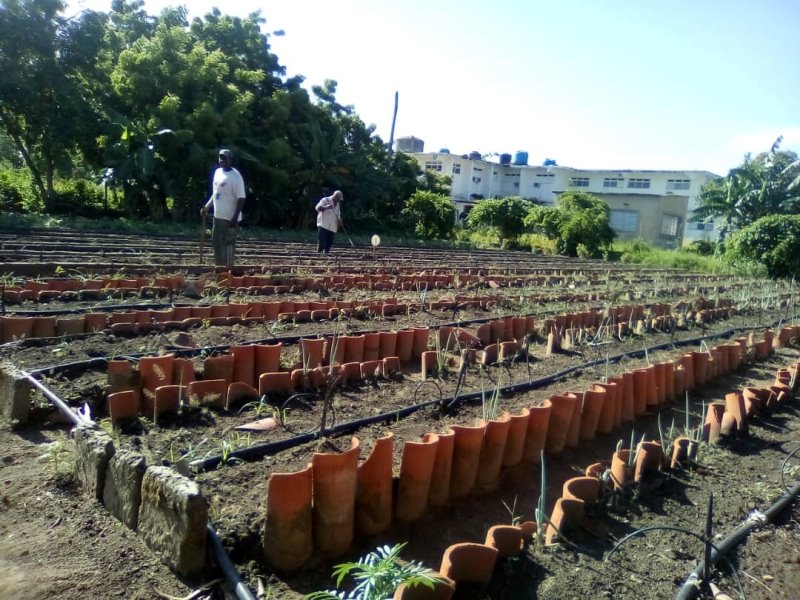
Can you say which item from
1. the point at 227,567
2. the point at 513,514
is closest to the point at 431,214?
the point at 513,514

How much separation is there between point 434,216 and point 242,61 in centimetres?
940

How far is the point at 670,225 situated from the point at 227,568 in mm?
37262

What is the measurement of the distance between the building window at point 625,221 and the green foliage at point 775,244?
1880 centimetres

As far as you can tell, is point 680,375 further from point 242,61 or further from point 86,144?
point 242,61

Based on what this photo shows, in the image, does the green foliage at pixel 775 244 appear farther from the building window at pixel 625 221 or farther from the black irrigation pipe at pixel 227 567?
the building window at pixel 625 221

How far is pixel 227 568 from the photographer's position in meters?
1.77

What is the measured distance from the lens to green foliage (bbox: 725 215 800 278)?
14.9 meters

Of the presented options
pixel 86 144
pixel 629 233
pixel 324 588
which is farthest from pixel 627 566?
pixel 629 233

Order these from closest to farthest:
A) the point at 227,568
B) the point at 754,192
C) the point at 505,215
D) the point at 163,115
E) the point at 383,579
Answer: the point at 383,579, the point at 227,568, the point at 163,115, the point at 754,192, the point at 505,215

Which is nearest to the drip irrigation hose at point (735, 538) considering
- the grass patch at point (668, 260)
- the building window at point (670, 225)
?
the grass patch at point (668, 260)

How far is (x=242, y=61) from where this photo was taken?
21.7 m

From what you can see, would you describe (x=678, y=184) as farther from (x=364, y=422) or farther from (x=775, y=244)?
→ (x=364, y=422)

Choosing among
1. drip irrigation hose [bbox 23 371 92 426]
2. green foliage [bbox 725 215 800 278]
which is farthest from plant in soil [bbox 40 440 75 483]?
green foliage [bbox 725 215 800 278]

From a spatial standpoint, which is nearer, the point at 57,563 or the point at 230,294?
the point at 57,563
